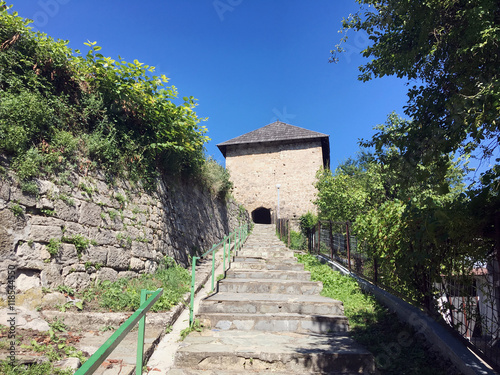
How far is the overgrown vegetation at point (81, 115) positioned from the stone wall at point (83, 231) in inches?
10.1

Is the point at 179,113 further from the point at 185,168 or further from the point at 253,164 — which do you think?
the point at 253,164

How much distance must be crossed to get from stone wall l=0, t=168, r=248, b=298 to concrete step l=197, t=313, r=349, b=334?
1.83 meters

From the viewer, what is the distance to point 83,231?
14.5 ft

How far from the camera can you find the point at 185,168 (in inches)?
312

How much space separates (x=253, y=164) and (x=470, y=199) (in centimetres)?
2057

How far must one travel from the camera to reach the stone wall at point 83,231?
3594 millimetres

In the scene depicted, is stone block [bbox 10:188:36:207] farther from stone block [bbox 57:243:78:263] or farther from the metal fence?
the metal fence

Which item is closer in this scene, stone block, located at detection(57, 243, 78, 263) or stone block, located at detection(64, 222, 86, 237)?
stone block, located at detection(57, 243, 78, 263)

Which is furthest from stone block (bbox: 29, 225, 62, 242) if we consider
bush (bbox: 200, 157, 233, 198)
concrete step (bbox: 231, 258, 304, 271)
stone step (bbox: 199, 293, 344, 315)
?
bush (bbox: 200, 157, 233, 198)

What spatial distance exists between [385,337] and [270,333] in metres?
1.32

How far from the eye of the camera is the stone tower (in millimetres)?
21625

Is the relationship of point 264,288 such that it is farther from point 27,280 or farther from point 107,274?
point 27,280

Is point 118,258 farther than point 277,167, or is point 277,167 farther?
point 277,167

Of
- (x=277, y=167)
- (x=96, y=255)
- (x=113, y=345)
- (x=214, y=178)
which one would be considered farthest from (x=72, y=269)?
(x=277, y=167)
